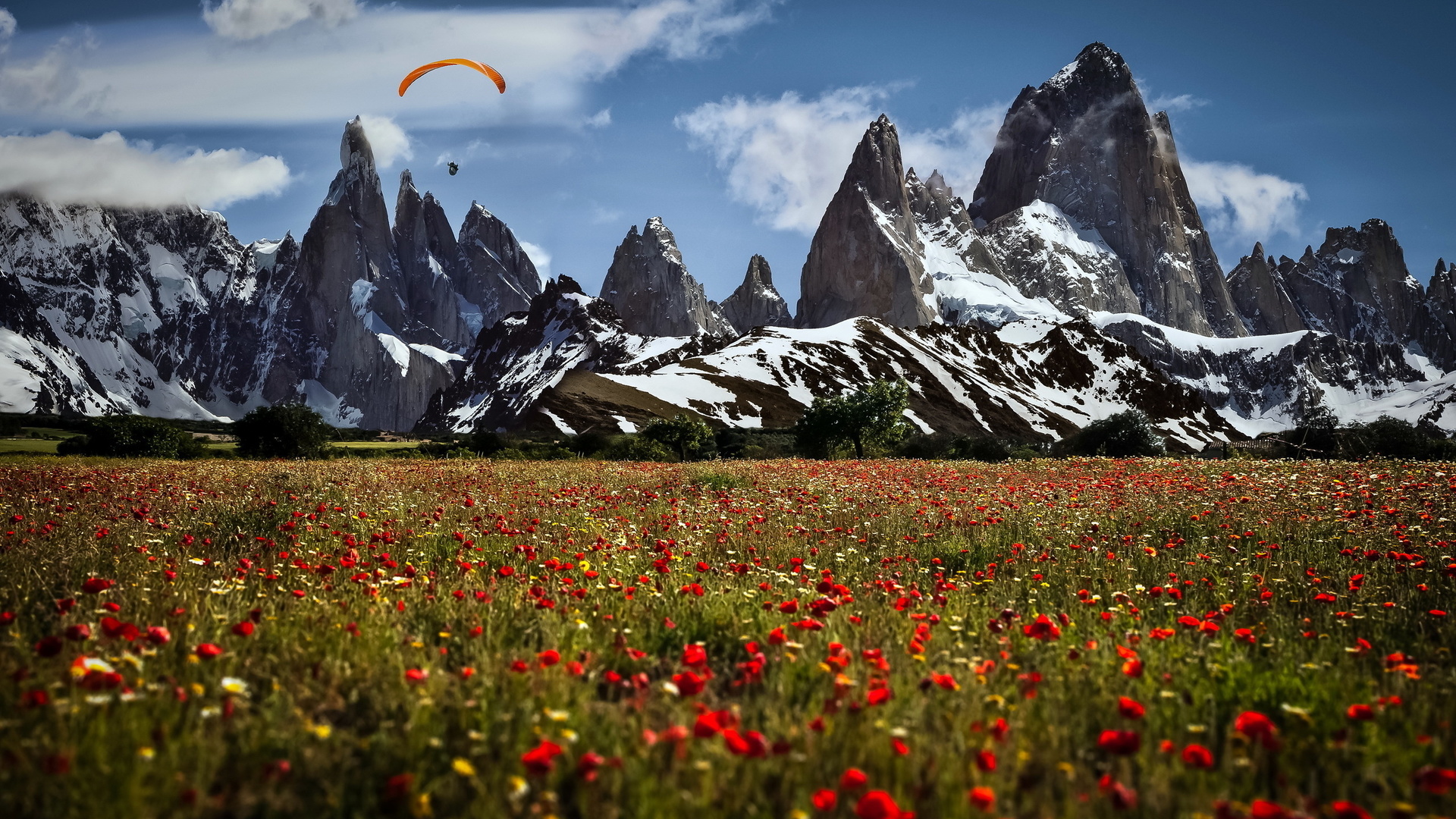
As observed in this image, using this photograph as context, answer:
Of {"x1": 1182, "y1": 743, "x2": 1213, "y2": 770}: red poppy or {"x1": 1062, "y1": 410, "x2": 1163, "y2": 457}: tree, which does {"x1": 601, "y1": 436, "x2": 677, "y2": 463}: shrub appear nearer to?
{"x1": 1062, "y1": 410, "x2": 1163, "y2": 457}: tree

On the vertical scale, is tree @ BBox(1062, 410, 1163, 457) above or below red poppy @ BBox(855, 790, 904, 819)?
above

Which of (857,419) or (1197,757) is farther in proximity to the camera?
(857,419)

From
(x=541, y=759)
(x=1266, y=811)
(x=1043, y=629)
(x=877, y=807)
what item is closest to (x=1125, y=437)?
(x=1043, y=629)

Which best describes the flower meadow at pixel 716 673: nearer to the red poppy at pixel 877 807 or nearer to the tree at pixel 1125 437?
the red poppy at pixel 877 807

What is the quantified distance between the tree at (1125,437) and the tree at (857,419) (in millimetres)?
11264

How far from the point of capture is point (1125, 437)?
134 feet

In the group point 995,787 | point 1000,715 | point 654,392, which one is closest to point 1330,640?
point 1000,715

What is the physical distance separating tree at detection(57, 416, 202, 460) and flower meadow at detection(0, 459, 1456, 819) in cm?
3078

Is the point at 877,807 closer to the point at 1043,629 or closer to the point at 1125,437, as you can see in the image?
the point at 1043,629

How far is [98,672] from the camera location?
319cm

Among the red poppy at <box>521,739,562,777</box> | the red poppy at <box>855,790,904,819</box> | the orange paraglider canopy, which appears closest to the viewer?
the red poppy at <box>855,790,904,819</box>

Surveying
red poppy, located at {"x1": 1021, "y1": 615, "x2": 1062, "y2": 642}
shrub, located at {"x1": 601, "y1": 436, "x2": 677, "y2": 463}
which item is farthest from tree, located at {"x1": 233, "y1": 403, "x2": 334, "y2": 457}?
red poppy, located at {"x1": 1021, "y1": 615, "x2": 1062, "y2": 642}

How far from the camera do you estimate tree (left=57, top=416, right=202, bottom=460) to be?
34125 millimetres

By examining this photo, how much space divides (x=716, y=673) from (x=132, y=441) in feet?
134
